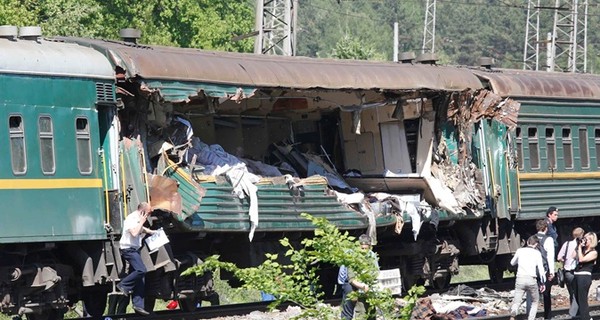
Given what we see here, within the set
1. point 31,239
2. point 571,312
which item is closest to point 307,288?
point 31,239

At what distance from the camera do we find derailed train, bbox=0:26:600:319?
15.8 meters

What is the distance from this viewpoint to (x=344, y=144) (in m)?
22.2

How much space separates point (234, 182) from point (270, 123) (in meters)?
3.34

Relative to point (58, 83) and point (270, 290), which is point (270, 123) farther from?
point (270, 290)

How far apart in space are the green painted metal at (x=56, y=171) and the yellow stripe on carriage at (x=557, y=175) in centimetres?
960

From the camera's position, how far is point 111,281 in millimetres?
16469

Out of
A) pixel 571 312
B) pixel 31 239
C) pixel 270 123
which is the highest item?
pixel 270 123

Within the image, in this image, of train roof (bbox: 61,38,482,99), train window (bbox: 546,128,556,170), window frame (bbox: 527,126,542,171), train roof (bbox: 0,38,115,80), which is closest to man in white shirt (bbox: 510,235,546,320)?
train roof (bbox: 61,38,482,99)

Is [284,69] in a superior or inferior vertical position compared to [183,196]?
superior

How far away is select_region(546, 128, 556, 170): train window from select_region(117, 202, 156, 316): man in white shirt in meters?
9.89

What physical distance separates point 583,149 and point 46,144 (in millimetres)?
12263

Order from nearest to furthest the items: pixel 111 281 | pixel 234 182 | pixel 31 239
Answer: pixel 31 239 → pixel 111 281 → pixel 234 182

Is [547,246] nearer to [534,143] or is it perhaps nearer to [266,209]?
[266,209]

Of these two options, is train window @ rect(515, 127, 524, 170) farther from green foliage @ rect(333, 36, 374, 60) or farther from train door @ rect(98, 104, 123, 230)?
green foliage @ rect(333, 36, 374, 60)
